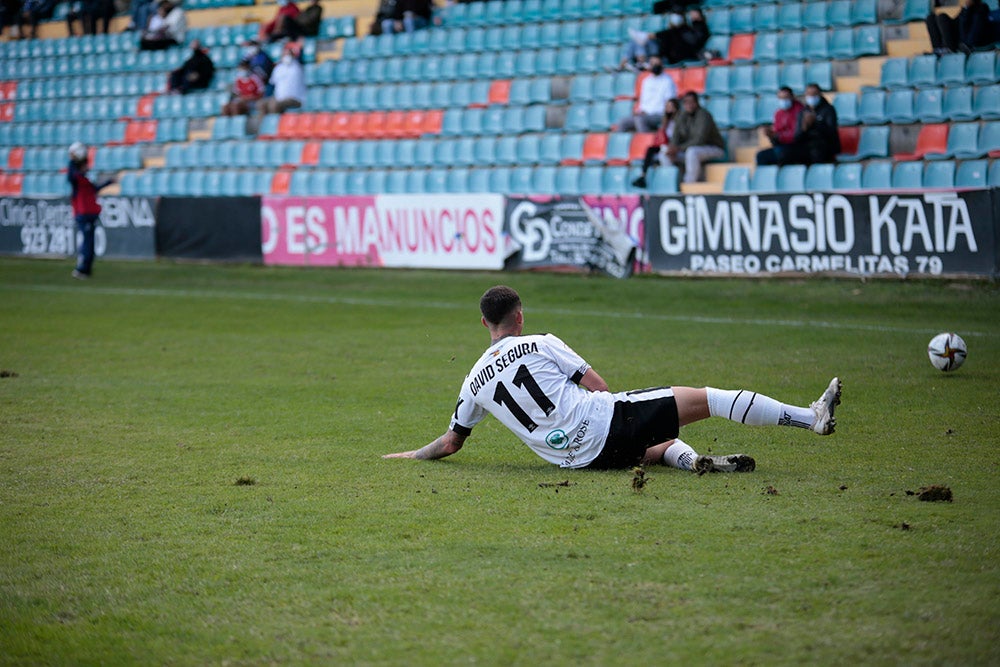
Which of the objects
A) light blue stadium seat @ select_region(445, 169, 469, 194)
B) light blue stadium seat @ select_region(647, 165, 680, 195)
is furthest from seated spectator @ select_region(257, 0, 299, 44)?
light blue stadium seat @ select_region(647, 165, 680, 195)

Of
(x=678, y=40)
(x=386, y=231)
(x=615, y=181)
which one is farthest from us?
(x=678, y=40)

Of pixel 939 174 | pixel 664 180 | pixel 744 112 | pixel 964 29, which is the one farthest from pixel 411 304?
pixel 964 29

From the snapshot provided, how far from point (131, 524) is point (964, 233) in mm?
12534

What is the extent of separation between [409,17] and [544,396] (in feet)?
70.3

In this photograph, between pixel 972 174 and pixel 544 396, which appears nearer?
pixel 544 396

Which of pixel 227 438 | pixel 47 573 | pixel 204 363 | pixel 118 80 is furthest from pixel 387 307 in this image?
pixel 118 80

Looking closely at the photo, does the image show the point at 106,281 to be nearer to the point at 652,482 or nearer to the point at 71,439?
the point at 71,439

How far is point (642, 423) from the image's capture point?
6.45 metres

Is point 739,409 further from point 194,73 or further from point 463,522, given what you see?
point 194,73

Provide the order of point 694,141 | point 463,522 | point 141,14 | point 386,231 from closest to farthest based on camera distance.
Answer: point 463,522 < point 694,141 < point 386,231 < point 141,14

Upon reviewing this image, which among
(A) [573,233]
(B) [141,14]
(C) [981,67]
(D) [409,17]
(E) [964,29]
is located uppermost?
(B) [141,14]

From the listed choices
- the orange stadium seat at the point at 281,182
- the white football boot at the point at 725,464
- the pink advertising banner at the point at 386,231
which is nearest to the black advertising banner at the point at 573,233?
the pink advertising banner at the point at 386,231

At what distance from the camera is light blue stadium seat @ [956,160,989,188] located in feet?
52.5

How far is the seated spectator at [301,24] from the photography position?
91.6ft
